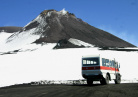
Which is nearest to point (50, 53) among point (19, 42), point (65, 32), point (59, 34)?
point (59, 34)

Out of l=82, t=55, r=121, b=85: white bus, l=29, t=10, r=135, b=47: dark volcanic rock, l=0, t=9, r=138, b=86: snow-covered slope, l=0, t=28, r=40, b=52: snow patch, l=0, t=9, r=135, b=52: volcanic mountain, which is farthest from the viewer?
l=0, t=9, r=135, b=52: volcanic mountain

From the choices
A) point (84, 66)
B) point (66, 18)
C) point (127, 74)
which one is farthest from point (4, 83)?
point (66, 18)

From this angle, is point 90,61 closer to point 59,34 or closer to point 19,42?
point 59,34

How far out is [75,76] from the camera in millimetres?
36219

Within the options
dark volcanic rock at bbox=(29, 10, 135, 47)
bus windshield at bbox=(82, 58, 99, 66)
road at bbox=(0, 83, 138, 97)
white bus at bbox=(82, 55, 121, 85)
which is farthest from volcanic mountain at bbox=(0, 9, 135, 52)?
road at bbox=(0, 83, 138, 97)

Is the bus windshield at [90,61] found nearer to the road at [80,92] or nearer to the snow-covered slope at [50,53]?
the road at [80,92]

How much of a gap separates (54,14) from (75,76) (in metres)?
166

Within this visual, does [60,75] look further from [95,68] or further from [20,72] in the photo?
[95,68]

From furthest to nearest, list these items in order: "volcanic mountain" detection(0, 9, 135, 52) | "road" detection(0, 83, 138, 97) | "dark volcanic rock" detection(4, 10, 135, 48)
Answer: "dark volcanic rock" detection(4, 10, 135, 48) < "volcanic mountain" detection(0, 9, 135, 52) < "road" detection(0, 83, 138, 97)

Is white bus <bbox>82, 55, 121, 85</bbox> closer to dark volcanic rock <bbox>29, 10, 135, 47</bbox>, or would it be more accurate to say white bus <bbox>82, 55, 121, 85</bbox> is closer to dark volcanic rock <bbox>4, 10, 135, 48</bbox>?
dark volcanic rock <bbox>29, 10, 135, 47</bbox>

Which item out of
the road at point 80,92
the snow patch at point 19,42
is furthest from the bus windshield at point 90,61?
the snow patch at point 19,42

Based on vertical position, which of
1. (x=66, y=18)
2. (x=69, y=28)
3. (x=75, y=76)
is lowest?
(x=75, y=76)

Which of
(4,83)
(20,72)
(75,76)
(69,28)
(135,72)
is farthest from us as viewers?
(69,28)

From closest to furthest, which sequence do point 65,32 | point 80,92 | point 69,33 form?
point 80,92, point 69,33, point 65,32
